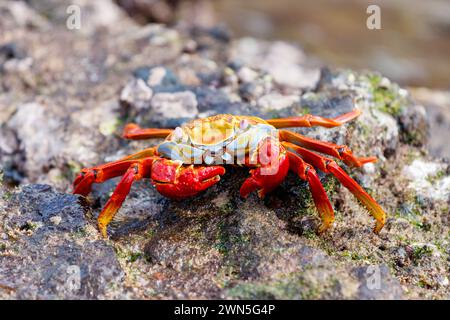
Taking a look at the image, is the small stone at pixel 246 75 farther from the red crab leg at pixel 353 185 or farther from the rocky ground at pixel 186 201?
the red crab leg at pixel 353 185

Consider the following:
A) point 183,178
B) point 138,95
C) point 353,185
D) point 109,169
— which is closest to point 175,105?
point 138,95

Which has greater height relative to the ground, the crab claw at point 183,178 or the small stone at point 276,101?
the crab claw at point 183,178

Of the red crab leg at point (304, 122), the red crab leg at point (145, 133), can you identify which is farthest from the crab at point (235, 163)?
the red crab leg at point (145, 133)

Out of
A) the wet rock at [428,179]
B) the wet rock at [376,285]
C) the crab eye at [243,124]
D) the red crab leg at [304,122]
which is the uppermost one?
the crab eye at [243,124]

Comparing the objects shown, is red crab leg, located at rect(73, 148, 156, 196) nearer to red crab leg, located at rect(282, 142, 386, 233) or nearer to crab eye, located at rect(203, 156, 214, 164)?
crab eye, located at rect(203, 156, 214, 164)
